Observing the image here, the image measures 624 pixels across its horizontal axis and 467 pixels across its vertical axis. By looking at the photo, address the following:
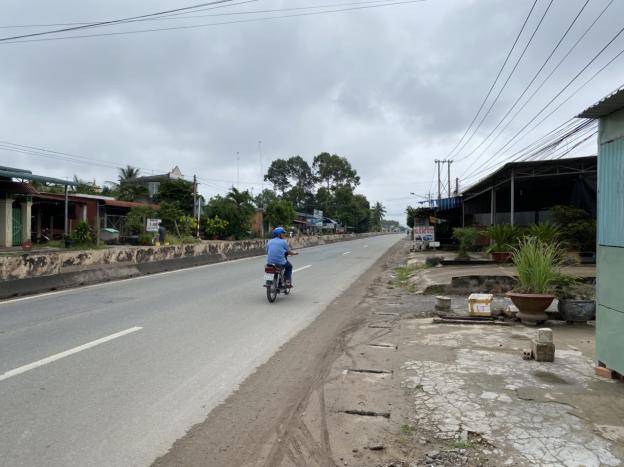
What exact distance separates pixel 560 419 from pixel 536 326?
4.11 meters

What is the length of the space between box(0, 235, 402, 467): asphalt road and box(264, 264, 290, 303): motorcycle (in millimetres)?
283

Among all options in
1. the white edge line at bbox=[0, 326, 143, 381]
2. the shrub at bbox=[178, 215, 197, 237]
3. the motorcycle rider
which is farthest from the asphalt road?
the shrub at bbox=[178, 215, 197, 237]

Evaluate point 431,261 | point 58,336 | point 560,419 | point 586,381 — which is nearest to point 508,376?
point 586,381

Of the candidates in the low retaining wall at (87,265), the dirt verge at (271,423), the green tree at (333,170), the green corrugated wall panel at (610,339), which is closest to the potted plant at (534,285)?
the green corrugated wall panel at (610,339)

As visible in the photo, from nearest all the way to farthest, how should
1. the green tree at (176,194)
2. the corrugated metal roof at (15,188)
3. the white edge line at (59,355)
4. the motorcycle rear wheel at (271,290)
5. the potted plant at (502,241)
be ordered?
the white edge line at (59,355) < the motorcycle rear wheel at (271,290) < the potted plant at (502,241) < the corrugated metal roof at (15,188) < the green tree at (176,194)

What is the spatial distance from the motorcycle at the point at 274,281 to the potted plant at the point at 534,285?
4.90m

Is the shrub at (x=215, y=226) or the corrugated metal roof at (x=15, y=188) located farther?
the shrub at (x=215, y=226)

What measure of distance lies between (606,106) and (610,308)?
2.09m

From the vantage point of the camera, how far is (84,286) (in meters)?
12.7

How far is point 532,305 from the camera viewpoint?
750cm

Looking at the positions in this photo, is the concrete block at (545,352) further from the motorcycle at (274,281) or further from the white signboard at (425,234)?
the white signboard at (425,234)

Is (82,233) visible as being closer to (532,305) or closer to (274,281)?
(274,281)

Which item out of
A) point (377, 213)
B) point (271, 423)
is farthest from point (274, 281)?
point (377, 213)

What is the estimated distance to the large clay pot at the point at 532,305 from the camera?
292 inches
